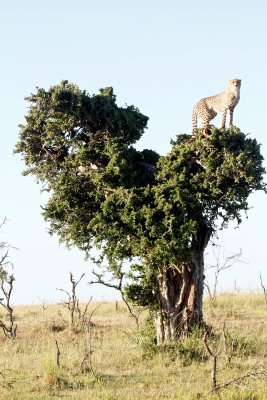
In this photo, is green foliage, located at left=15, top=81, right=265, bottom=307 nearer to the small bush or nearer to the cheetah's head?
the cheetah's head

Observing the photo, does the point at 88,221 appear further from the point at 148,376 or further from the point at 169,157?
the point at 148,376

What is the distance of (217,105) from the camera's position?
20.7 m

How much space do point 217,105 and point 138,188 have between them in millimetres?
4074

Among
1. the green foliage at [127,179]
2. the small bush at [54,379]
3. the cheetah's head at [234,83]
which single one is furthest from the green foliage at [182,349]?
the cheetah's head at [234,83]

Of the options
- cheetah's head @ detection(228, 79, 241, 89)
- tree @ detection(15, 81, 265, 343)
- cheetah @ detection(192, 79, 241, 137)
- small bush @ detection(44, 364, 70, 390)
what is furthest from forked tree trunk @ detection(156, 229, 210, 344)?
small bush @ detection(44, 364, 70, 390)

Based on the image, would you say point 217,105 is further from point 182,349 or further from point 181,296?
point 182,349

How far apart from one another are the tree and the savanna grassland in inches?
69.5

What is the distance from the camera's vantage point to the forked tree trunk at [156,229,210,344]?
1950cm

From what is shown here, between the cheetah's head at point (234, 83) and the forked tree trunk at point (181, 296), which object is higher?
the cheetah's head at point (234, 83)

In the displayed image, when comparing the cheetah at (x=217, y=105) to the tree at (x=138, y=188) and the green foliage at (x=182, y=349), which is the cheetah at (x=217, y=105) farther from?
the green foliage at (x=182, y=349)

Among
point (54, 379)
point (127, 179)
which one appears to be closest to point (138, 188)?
point (127, 179)

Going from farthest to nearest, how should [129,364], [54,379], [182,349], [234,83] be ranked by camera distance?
1. [234,83]
2. [182,349]
3. [129,364]
4. [54,379]

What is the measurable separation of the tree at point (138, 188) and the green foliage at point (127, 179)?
0.10 ft

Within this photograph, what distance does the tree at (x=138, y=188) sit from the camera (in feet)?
60.3
